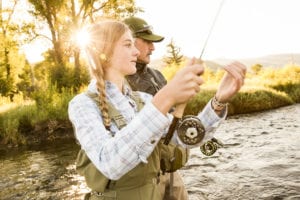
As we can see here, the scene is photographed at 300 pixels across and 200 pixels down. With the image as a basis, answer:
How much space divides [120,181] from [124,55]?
0.79 metres

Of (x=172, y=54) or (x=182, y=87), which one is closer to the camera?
(x=182, y=87)

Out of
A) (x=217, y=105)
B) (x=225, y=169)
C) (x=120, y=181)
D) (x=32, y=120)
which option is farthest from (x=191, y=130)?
(x=32, y=120)

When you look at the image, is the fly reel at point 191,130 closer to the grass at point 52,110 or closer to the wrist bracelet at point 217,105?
the wrist bracelet at point 217,105

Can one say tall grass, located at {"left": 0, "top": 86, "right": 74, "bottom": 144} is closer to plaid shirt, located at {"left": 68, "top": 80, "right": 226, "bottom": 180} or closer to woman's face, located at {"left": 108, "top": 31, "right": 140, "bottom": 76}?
woman's face, located at {"left": 108, "top": 31, "right": 140, "bottom": 76}

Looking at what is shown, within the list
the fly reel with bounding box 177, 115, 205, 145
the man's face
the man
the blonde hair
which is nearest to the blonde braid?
the blonde hair

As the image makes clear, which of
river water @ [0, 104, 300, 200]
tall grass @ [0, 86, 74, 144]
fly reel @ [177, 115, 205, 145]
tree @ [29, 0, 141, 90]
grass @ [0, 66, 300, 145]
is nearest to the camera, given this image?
fly reel @ [177, 115, 205, 145]

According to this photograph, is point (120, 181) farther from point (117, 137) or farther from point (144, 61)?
point (144, 61)

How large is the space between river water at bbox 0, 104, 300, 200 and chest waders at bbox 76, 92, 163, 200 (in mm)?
4374

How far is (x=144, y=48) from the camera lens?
15.9 feet

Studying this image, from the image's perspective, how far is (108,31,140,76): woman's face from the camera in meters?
2.30

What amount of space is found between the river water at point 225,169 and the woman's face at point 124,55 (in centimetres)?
452

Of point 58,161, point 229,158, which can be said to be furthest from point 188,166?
point 58,161

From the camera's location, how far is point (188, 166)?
27.3 ft

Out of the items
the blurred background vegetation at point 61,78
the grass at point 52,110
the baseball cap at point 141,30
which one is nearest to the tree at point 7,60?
the blurred background vegetation at point 61,78
